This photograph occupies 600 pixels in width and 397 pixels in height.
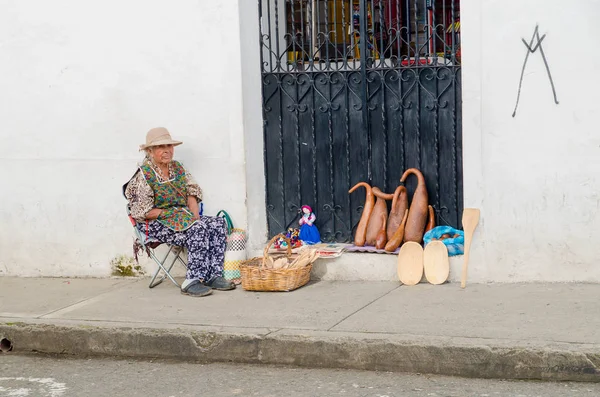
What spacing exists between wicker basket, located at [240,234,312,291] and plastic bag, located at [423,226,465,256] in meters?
0.94

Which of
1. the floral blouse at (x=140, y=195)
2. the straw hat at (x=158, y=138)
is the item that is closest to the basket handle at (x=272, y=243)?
the floral blouse at (x=140, y=195)

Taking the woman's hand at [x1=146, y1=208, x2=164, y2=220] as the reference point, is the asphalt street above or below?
below

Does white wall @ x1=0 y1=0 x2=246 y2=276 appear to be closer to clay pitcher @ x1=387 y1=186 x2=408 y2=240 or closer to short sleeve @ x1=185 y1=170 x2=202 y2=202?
short sleeve @ x1=185 y1=170 x2=202 y2=202

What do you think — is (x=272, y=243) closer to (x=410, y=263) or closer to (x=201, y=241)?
(x=201, y=241)

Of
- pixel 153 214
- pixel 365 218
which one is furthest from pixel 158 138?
pixel 365 218

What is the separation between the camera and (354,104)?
7969 mm

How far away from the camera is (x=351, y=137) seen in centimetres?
802

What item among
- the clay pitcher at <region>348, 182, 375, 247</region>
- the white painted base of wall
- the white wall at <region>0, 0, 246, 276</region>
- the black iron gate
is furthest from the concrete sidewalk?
the black iron gate

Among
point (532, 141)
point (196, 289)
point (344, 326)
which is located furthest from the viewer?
point (196, 289)

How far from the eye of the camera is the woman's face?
7.74 meters

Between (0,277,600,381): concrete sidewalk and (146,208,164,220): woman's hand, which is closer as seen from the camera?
(0,277,600,381): concrete sidewalk

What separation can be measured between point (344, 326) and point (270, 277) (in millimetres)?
1231

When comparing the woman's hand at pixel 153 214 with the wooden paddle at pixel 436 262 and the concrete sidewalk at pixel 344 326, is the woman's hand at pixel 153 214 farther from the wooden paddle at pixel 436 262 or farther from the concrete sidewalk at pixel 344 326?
the wooden paddle at pixel 436 262

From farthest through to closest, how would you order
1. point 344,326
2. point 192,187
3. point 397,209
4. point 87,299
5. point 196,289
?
point 192,187 → point 397,209 → point 87,299 → point 196,289 → point 344,326
